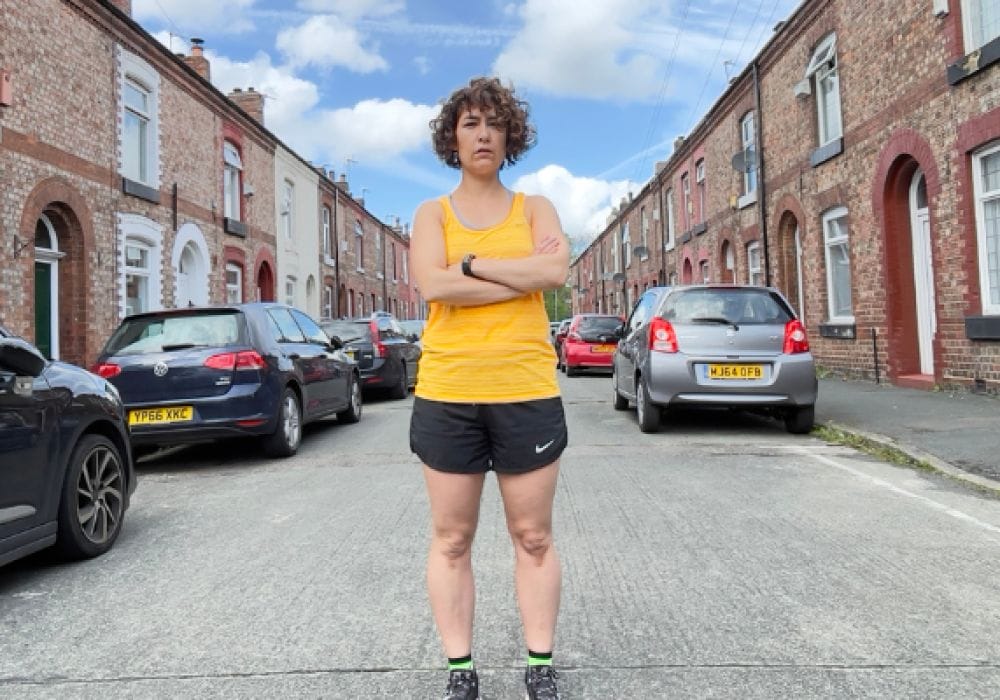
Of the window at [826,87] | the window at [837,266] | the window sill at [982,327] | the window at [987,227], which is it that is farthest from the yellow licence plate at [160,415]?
the window at [826,87]

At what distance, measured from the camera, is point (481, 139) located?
242 centimetres

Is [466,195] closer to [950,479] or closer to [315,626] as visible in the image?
[315,626]

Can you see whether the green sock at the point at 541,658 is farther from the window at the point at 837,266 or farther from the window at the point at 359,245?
the window at the point at 359,245

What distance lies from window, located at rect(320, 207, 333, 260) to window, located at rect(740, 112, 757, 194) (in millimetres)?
16088

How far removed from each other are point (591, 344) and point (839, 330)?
227 inches

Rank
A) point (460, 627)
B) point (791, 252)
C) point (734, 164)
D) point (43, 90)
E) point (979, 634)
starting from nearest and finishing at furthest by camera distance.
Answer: point (460, 627) < point (979, 634) < point (43, 90) < point (791, 252) < point (734, 164)

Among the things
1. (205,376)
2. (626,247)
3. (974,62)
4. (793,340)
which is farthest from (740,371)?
(626,247)

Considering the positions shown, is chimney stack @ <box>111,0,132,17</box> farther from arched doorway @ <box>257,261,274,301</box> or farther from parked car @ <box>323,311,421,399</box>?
arched doorway @ <box>257,261,274,301</box>

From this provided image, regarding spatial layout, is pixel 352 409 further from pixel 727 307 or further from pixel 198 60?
pixel 198 60

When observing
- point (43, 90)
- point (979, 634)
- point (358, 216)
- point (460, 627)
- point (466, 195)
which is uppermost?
point (358, 216)

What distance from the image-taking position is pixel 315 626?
122 inches

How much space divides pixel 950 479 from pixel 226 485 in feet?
18.2

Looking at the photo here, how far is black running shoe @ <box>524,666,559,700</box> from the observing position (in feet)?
7.63

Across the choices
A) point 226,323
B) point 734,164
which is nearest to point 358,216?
point 734,164
